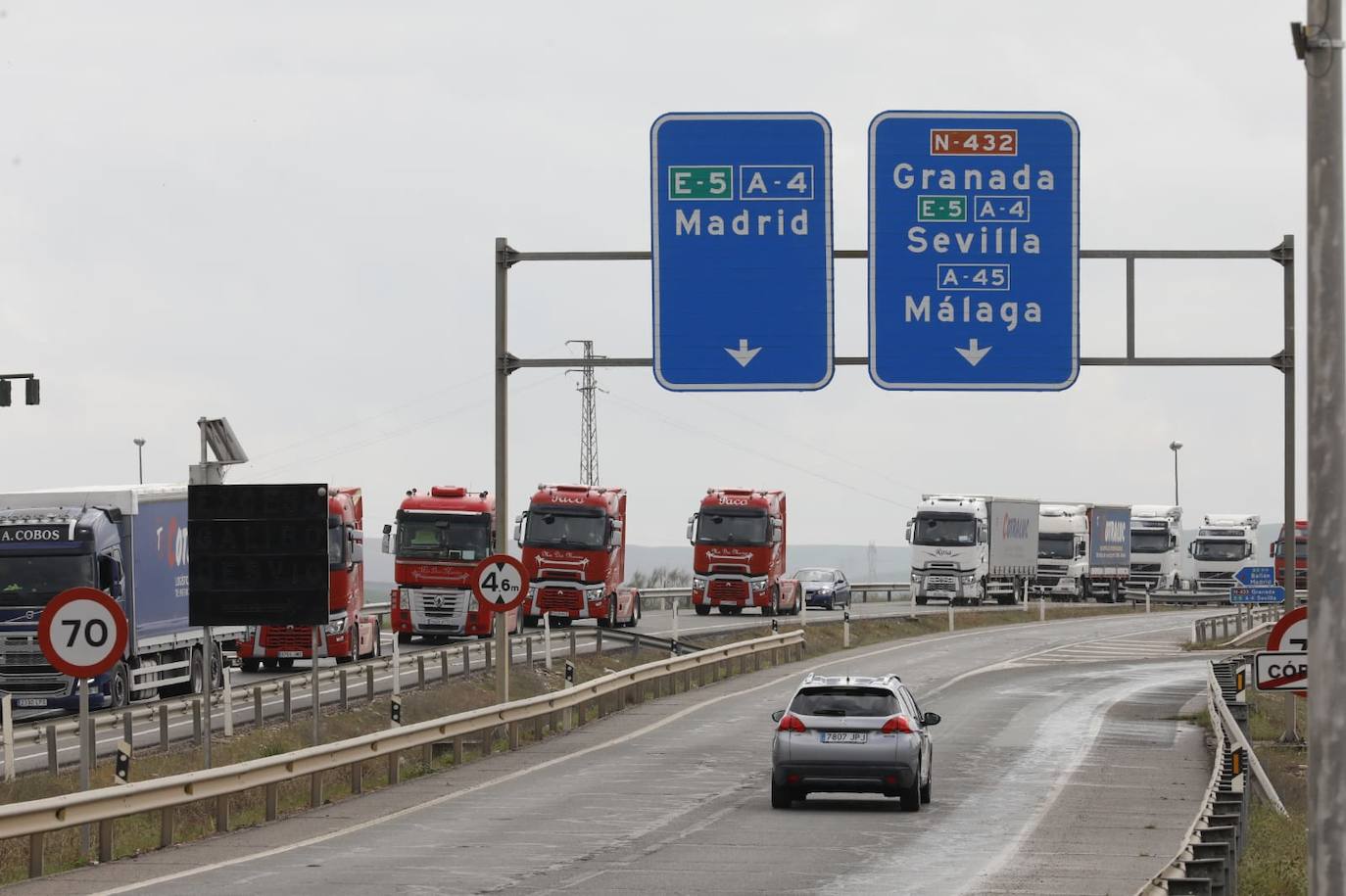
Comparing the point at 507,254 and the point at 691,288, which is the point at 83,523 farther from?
the point at 691,288

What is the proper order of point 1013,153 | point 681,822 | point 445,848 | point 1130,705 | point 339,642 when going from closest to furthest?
point 445,848, point 681,822, point 1013,153, point 1130,705, point 339,642

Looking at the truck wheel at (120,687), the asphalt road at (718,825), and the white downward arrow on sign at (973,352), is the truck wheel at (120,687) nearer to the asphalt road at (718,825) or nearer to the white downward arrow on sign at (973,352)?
the asphalt road at (718,825)

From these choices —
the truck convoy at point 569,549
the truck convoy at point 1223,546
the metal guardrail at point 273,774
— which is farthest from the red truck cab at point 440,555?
the truck convoy at point 1223,546

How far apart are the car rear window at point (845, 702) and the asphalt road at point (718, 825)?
3.60 ft

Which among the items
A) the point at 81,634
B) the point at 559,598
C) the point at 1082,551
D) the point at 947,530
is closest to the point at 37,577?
the point at 81,634

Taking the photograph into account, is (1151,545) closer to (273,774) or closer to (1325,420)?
(273,774)

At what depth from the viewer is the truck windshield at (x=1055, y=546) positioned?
91.2 m


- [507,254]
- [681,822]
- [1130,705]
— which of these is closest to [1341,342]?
[681,822]

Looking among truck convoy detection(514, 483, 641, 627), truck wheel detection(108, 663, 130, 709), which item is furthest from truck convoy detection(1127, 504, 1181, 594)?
truck wheel detection(108, 663, 130, 709)

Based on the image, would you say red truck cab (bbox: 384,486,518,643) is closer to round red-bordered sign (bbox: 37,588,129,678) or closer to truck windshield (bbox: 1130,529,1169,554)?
round red-bordered sign (bbox: 37,588,129,678)

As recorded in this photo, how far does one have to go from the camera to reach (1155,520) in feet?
323

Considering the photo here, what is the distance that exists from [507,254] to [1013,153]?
7128 millimetres

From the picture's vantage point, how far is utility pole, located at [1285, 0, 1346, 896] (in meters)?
9.24

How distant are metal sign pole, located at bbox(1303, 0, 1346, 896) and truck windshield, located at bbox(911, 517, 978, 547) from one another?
229ft
